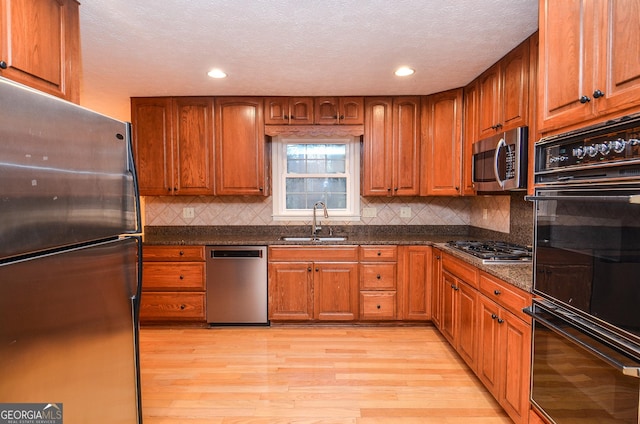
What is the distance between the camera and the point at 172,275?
3.29 meters

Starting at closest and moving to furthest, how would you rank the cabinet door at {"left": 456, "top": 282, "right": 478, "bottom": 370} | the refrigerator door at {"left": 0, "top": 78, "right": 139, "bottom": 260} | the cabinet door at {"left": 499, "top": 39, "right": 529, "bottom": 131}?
the refrigerator door at {"left": 0, "top": 78, "right": 139, "bottom": 260}
the cabinet door at {"left": 499, "top": 39, "right": 529, "bottom": 131}
the cabinet door at {"left": 456, "top": 282, "right": 478, "bottom": 370}

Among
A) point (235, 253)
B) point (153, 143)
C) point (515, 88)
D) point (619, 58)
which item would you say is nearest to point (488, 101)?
point (515, 88)

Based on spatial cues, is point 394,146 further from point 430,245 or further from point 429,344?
point 429,344

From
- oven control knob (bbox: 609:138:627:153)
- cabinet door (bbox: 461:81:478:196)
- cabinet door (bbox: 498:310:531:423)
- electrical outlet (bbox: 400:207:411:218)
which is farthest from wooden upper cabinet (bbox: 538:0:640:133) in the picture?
electrical outlet (bbox: 400:207:411:218)

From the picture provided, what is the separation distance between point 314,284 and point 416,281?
982 millimetres

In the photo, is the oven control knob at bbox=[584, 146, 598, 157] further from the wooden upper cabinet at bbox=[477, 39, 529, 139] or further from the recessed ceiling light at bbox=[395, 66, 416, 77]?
the recessed ceiling light at bbox=[395, 66, 416, 77]

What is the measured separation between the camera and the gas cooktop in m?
2.22

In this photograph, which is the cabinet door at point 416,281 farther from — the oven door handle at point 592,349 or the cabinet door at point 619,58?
the cabinet door at point 619,58

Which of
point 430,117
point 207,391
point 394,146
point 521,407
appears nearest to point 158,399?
point 207,391

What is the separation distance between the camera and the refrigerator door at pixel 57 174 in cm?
100

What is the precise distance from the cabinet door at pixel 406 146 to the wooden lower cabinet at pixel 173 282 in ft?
6.80

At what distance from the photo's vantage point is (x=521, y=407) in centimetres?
176

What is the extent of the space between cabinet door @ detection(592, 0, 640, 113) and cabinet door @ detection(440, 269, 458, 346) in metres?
1.78

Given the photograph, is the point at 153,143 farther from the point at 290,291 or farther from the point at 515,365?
the point at 515,365
